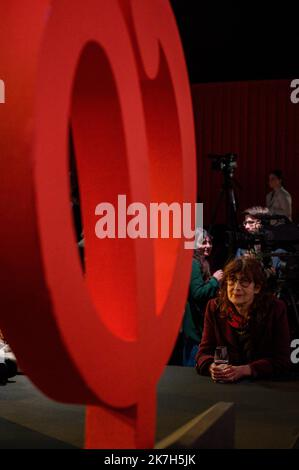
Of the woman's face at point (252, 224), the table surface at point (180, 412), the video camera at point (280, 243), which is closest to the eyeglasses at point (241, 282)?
the table surface at point (180, 412)

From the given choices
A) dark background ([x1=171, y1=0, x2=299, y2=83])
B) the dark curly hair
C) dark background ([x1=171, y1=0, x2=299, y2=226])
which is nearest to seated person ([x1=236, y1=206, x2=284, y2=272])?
the dark curly hair

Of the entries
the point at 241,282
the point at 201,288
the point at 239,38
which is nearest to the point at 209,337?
the point at 241,282

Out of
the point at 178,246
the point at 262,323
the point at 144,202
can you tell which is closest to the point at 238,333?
the point at 262,323

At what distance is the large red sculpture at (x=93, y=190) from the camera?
1011 mm

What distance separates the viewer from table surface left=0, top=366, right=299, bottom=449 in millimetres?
1509

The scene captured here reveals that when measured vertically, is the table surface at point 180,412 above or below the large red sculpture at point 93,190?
below

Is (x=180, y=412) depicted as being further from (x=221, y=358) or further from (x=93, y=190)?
(x=93, y=190)

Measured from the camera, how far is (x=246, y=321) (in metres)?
2.60

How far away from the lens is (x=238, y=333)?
8.54ft

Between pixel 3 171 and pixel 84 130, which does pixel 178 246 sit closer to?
pixel 84 130

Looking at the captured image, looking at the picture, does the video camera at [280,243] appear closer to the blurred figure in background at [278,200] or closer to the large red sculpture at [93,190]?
the blurred figure in background at [278,200]

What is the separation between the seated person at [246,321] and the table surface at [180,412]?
26cm

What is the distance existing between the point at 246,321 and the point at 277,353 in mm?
185

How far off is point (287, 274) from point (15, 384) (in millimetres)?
2730
